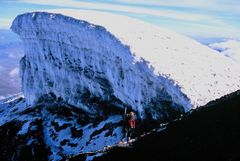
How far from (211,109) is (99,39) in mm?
35144

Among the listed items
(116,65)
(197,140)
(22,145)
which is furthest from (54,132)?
(197,140)

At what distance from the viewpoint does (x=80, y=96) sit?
7338 cm

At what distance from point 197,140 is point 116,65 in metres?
36.4

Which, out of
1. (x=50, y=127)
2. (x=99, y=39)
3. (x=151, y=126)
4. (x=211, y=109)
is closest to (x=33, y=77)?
(x=50, y=127)

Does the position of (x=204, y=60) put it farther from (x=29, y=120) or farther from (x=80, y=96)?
(x=29, y=120)

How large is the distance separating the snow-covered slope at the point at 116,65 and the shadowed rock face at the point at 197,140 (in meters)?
17.3

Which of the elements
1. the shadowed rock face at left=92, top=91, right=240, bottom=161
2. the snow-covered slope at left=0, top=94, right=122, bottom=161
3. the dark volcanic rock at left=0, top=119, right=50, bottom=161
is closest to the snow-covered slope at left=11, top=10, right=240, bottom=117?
the snow-covered slope at left=0, top=94, right=122, bottom=161

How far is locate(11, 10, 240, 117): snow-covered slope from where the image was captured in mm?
55312

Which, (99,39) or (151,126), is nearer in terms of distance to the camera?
(151,126)

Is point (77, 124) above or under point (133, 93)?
under

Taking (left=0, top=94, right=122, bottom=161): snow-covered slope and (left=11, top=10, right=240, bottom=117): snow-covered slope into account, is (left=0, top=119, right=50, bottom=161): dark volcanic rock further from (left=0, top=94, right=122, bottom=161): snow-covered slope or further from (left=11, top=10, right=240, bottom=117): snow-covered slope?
(left=11, top=10, right=240, bottom=117): snow-covered slope

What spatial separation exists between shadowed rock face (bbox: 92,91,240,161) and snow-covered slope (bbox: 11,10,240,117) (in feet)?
56.9

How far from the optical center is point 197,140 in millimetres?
27781

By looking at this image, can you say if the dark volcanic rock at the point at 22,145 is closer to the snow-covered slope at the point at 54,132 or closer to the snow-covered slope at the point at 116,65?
the snow-covered slope at the point at 54,132
